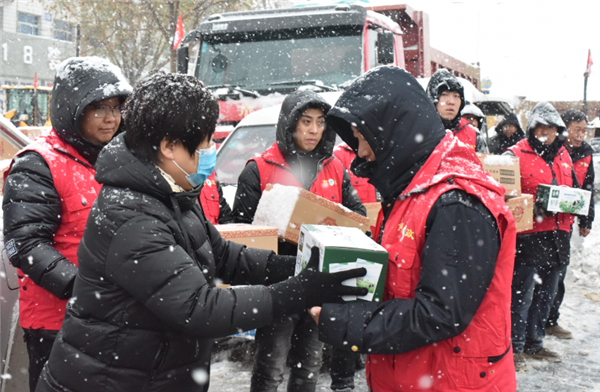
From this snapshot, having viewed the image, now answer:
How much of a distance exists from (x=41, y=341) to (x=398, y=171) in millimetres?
1920

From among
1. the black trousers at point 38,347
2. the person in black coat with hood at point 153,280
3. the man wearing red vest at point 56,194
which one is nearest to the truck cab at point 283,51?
the man wearing red vest at point 56,194

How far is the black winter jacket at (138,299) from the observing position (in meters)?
1.77

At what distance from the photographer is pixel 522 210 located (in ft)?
15.1

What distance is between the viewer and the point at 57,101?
2.78m

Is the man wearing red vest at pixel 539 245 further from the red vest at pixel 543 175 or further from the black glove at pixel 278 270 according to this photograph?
the black glove at pixel 278 270

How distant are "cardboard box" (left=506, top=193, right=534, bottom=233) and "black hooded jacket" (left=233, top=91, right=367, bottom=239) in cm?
146

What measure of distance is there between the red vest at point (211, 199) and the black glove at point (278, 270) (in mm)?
1193

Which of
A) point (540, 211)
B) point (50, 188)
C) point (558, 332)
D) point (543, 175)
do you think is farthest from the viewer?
point (558, 332)

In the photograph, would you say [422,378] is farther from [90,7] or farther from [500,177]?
[90,7]

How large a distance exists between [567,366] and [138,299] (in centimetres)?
437

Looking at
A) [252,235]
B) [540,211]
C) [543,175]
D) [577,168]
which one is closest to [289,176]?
[252,235]

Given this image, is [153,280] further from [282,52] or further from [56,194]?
[282,52]

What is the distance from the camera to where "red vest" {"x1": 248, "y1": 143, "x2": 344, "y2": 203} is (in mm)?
3742

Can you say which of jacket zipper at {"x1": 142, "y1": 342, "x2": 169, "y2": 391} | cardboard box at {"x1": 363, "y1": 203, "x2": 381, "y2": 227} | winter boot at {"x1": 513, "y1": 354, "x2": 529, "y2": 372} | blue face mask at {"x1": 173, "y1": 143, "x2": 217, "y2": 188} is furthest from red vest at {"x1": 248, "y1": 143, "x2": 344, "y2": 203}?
winter boot at {"x1": 513, "y1": 354, "x2": 529, "y2": 372}
